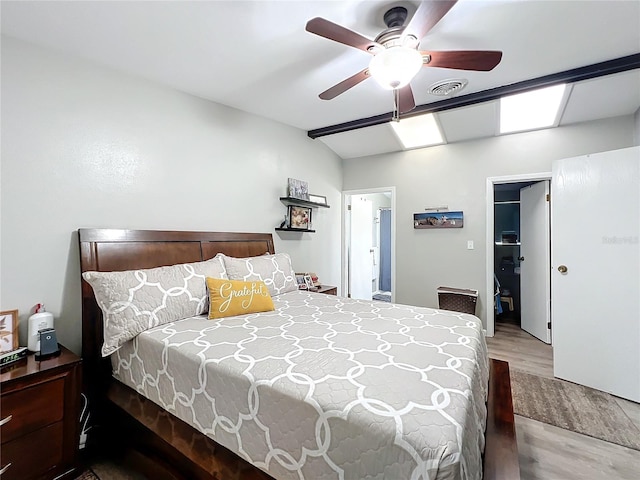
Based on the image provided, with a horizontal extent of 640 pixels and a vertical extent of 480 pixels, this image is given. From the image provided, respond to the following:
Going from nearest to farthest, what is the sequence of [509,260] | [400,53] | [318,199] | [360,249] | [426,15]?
[426,15] → [400,53] → [318,199] → [509,260] → [360,249]

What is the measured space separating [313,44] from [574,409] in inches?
128

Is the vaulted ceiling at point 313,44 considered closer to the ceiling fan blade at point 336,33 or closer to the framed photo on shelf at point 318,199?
the ceiling fan blade at point 336,33

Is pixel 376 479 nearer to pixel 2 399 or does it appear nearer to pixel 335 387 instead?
pixel 335 387

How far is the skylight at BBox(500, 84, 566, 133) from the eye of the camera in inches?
121

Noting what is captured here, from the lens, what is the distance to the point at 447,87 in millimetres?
2604

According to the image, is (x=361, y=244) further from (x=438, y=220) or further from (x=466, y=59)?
(x=466, y=59)


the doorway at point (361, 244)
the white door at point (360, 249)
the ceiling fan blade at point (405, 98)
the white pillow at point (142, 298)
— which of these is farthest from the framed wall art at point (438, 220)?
the white pillow at point (142, 298)

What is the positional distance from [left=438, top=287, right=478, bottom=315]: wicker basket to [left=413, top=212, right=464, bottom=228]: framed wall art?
867mm

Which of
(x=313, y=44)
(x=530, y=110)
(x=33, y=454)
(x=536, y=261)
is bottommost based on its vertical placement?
(x=33, y=454)

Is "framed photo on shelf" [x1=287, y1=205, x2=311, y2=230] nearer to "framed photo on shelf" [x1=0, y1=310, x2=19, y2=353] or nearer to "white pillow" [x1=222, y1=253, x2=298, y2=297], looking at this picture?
"white pillow" [x1=222, y1=253, x2=298, y2=297]

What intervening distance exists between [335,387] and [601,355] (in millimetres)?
2705

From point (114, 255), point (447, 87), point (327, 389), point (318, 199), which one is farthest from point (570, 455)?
point (318, 199)

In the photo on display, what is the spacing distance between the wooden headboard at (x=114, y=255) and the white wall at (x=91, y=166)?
0.12m

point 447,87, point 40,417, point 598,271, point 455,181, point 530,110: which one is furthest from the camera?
point 455,181
